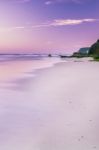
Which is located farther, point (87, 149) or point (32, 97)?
point (32, 97)

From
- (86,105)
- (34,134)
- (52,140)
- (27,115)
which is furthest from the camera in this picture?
(86,105)

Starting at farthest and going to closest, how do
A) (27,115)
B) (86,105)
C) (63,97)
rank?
(63,97), (86,105), (27,115)

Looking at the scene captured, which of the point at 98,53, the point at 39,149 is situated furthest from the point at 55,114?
the point at 98,53

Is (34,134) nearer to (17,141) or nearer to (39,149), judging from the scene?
(17,141)

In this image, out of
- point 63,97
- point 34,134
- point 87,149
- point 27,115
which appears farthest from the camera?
point 63,97

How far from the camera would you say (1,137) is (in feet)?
23.7

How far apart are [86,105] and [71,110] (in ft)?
3.28

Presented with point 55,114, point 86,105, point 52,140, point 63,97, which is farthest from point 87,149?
point 63,97

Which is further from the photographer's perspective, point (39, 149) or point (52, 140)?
point (52, 140)

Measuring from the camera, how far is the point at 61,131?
7531mm

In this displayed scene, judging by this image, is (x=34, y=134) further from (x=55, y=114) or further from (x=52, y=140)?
(x=55, y=114)

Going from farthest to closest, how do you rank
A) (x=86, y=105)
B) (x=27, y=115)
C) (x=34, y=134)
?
1. (x=86, y=105)
2. (x=27, y=115)
3. (x=34, y=134)

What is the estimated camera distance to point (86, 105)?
10766 mm

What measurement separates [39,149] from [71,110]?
3921mm
